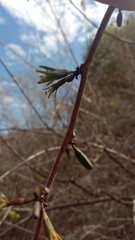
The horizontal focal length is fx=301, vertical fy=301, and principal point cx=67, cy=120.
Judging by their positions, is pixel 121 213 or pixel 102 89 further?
pixel 102 89

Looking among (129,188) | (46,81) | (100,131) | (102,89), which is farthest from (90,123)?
(46,81)

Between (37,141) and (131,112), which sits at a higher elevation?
(37,141)

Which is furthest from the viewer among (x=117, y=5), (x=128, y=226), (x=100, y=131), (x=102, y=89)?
(x=102, y=89)

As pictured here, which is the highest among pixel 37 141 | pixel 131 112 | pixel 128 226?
pixel 37 141

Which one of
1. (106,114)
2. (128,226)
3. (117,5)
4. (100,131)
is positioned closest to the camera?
(117,5)

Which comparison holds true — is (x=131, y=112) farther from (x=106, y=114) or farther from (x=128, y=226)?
(x=128, y=226)

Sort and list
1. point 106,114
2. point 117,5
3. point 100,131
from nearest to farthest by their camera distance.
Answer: point 117,5 → point 100,131 → point 106,114

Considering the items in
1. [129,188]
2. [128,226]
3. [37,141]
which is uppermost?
[37,141]

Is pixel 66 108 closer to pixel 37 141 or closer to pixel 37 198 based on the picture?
pixel 37 141

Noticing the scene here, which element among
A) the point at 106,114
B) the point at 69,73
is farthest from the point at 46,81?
the point at 106,114
